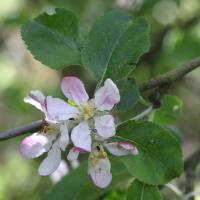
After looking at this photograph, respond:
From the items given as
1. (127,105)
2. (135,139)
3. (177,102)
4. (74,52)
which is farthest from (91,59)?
(177,102)

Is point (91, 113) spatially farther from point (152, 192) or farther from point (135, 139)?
point (152, 192)

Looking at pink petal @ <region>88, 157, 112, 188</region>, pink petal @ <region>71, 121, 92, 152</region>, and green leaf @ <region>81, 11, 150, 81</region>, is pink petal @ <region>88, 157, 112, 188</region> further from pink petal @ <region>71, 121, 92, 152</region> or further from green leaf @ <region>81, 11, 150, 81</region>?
green leaf @ <region>81, 11, 150, 81</region>

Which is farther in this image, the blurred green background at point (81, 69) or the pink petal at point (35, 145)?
the blurred green background at point (81, 69)

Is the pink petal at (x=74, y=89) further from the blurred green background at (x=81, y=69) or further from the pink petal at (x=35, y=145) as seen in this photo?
the blurred green background at (x=81, y=69)

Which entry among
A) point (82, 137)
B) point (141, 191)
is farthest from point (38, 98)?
point (141, 191)

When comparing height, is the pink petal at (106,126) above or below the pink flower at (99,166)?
above

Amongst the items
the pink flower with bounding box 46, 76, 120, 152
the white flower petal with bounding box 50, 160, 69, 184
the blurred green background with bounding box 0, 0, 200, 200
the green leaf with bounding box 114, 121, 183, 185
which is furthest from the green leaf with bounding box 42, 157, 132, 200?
the blurred green background with bounding box 0, 0, 200, 200

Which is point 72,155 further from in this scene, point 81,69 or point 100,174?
point 81,69

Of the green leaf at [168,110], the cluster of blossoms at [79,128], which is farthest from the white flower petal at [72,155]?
the green leaf at [168,110]

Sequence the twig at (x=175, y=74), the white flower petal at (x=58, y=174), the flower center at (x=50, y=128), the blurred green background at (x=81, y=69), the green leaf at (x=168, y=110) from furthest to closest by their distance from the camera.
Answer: the blurred green background at (x=81, y=69)
the white flower petal at (x=58, y=174)
the green leaf at (x=168, y=110)
the twig at (x=175, y=74)
the flower center at (x=50, y=128)
